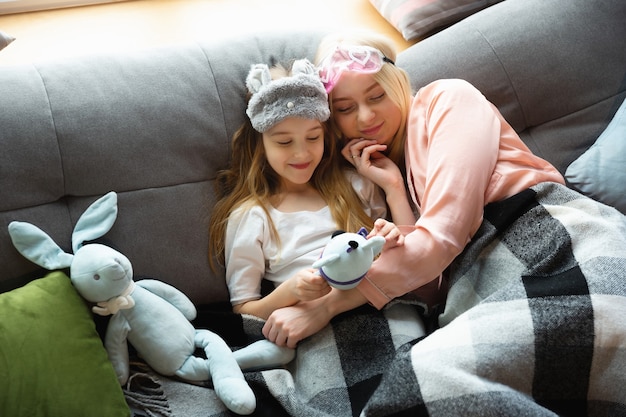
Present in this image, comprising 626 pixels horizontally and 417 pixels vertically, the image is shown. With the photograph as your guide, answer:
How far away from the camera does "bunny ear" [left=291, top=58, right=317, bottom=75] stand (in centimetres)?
158

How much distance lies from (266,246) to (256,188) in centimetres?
15

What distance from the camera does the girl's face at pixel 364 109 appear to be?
5.35ft

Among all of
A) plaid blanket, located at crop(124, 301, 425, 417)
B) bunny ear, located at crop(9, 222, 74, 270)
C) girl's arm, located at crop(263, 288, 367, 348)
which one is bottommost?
plaid blanket, located at crop(124, 301, 425, 417)

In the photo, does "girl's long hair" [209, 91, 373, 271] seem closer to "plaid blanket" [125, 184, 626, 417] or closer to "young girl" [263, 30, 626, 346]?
"young girl" [263, 30, 626, 346]

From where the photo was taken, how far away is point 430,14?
83.3 inches

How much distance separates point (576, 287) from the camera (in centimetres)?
130

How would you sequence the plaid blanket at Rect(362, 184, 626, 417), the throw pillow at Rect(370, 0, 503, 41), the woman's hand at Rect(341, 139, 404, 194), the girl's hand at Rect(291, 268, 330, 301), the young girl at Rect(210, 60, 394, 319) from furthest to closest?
the throw pillow at Rect(370, 0, 503, 41) → the woman's hand at Rect(341, 139, 404, 194) → the young girl at Rect(210, 60, 394, 319) → the girl's hand at Rect(291, 268, 330, 301) → the plaid blanket at Rect(362, 184, 626, 417)

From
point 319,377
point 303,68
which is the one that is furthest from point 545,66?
point 319,377

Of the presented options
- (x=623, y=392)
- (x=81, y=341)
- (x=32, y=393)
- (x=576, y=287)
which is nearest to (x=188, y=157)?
(x=81, y=341)

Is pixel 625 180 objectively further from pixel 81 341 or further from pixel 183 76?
pixel 81 341

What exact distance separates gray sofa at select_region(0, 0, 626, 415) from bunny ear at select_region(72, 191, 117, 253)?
49 millimetres

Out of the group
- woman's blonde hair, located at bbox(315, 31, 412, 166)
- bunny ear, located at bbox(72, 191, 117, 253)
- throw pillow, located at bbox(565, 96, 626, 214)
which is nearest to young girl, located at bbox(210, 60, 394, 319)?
woman's blonde hair, located at bbox(315, 31, 412, 166)

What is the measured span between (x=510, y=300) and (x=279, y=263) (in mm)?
547

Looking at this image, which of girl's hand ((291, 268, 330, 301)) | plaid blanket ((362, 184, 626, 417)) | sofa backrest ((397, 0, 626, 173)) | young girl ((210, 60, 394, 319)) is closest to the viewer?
plaid blanket ((362, 184, 626, 417))
